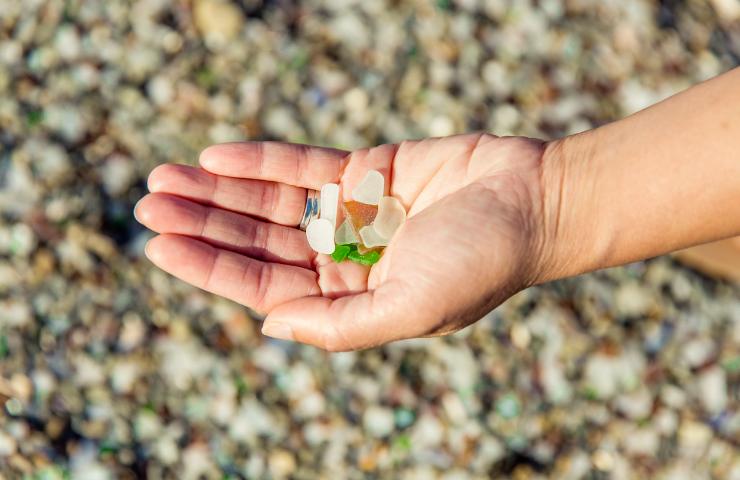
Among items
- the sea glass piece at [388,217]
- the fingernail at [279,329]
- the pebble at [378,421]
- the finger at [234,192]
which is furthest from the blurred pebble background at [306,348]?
the fingernail at [279,329]

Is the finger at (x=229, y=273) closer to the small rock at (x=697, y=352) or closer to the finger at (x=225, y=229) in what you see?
the finger at (x=225, y=229)

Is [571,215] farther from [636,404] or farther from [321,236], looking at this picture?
[636,404]

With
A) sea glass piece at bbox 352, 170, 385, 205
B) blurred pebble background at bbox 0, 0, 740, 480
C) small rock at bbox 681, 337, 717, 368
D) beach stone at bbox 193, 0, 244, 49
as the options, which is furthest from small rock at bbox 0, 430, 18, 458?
small rock at bbox 681, 337, 717, 368

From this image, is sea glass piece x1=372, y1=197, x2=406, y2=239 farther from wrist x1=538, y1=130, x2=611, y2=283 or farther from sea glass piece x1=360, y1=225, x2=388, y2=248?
wrist x1=538, y1=130, x2=611, y2=283

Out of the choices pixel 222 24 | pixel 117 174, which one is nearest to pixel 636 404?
pixel 117 174

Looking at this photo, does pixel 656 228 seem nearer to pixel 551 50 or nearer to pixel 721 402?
pixel 721 402

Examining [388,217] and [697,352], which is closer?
[388,217]

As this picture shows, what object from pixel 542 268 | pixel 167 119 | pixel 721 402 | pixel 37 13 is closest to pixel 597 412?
pixel 721 402
